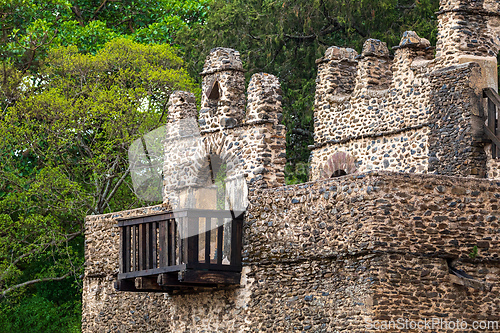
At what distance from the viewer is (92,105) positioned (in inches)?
1158

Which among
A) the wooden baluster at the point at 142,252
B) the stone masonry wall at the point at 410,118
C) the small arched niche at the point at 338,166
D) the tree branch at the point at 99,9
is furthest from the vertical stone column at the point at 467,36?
the tree branch at the point at 99,9

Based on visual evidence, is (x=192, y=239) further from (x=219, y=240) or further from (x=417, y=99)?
(x=417, y=99)

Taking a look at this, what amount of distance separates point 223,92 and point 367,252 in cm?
529

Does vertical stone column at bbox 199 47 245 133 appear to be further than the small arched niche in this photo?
No

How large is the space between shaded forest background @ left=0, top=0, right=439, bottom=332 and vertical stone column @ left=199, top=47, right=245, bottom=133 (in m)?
8.89

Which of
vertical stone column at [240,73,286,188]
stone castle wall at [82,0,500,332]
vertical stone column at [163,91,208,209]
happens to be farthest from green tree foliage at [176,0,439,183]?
vertical stone column at [240,73,286,188]

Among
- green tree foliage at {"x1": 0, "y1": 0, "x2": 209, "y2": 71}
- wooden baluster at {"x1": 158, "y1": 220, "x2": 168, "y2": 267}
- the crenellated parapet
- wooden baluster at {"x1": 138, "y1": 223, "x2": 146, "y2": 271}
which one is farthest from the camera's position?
green tree foliage at {"x1": 0, "y1": 0, "x2": 209, "y2": 71}

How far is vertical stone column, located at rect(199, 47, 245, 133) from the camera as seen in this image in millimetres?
20219

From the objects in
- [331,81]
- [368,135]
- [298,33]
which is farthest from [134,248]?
[298,33]

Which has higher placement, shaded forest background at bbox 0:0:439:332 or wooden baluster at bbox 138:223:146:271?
shaded forest background at bbox 0:0:439:332

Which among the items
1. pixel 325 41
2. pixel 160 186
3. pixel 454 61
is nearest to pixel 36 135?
pixel 160 186

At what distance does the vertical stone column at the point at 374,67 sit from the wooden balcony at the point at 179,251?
16.2ft

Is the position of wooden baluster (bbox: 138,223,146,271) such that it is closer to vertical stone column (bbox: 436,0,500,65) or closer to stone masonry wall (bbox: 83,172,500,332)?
stone masonry wall (bbox: 83,172,500,332)

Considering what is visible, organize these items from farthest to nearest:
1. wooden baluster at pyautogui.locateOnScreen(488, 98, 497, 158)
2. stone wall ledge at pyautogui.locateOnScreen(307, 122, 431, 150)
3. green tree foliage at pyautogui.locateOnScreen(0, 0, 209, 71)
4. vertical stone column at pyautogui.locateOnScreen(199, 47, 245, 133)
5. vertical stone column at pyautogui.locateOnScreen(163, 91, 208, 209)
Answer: green tree foliage at pyautogui.locateOnScreen(0, 0, 209, 71) → stone wall ledge at pyautogui.locateOnScreen(307, 122, 431, 150) → vertical stone column at pyautogui.locateOnScreen(163, 91, 208, 209) → vertical stone column at pyautogui.locateOnScreen(199, 47, 245, 133) → wooden baluster at pyautogui.locateOnScreen(488, 98, 497, 158)
